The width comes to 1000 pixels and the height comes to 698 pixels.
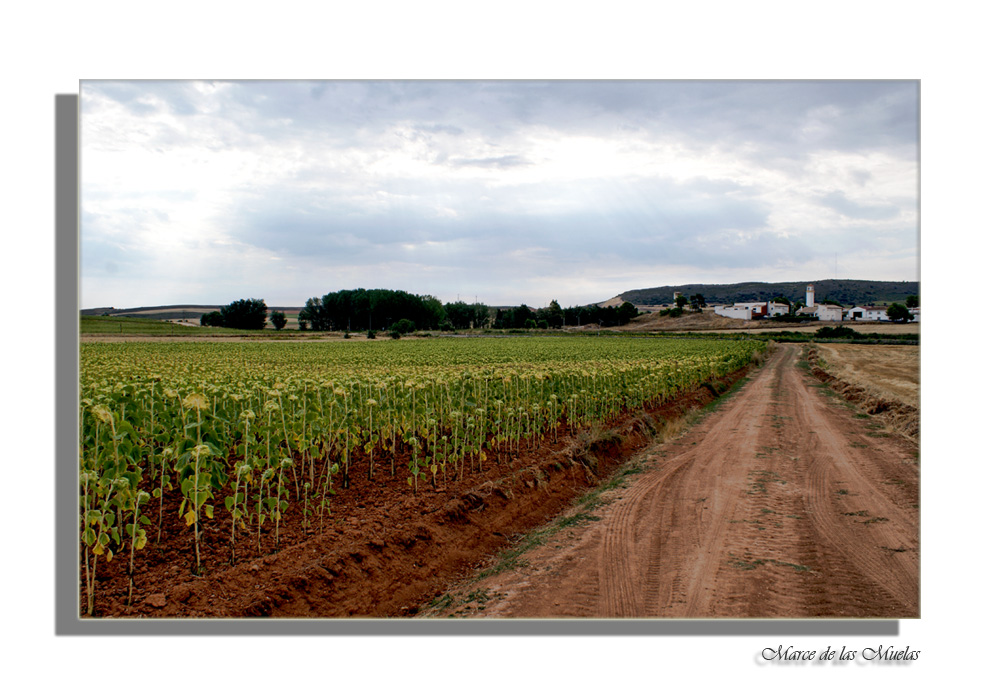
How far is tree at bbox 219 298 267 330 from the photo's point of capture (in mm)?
7070

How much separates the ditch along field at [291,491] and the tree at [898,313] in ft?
18.8

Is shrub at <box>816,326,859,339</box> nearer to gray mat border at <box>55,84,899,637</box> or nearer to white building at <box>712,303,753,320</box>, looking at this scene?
white building at <box>712,303,753,320</box>

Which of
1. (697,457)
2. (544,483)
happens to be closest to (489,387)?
(544,483)

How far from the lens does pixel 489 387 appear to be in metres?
13.1

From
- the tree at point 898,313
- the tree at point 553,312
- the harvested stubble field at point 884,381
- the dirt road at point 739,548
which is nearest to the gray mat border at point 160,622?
the dirt road at point 739,548

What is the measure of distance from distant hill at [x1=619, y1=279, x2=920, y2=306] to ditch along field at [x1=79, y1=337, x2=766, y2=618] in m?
3.77

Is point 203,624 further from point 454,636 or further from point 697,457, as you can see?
point 697,457

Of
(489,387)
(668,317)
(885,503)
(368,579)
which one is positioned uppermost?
(668,317)

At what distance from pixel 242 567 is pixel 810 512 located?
773 cm

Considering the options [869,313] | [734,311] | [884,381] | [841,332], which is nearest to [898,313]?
[869,313]

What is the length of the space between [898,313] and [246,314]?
848 centimetres

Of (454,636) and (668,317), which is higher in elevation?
(668,317)

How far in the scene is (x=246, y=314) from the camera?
7.39m

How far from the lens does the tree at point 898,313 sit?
554cm
